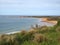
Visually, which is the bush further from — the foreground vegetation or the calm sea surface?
the calm sea surface

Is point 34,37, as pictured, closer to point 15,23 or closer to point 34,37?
point 34,37

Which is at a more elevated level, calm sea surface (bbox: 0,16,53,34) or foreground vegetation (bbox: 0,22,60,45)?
calm sea surface (bbox: 0,16,53,34)

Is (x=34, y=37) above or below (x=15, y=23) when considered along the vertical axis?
below

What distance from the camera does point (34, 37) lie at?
140 centimetres

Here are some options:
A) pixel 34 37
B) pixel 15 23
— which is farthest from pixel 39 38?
pixel 15 23

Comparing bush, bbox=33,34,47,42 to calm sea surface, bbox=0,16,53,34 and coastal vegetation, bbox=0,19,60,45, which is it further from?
calm sea surface, bbox=0,16,53,34

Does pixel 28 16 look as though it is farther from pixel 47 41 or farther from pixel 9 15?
pixel 47 41

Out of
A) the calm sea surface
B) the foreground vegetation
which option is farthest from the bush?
the calm sea surface

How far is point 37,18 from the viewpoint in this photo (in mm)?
1467

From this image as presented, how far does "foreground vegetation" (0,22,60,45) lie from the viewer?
4.46 feet

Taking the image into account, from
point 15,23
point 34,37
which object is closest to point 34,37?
point 34,37
